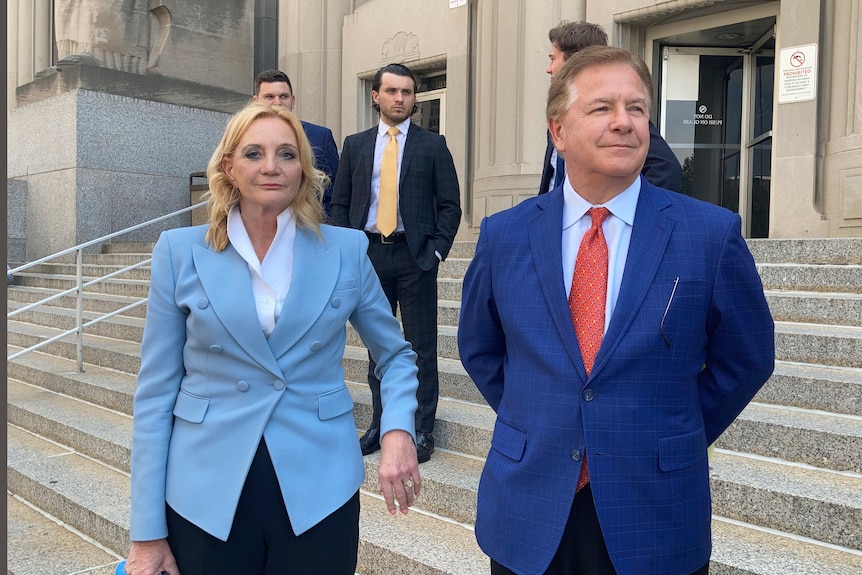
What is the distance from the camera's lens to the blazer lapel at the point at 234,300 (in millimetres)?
1823

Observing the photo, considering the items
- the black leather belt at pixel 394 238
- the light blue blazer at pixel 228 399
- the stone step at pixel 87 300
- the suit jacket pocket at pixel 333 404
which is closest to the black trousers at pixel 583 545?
the light blue blazer at pixel 228 399

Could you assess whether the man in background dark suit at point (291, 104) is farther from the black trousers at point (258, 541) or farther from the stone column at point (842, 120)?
the stone column at point (842, 120)

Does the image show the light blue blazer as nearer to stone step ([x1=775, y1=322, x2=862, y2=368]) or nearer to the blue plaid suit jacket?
the blue plaid suit jacket

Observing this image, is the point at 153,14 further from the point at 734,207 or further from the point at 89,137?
the point at 734,207

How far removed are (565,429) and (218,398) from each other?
2.77ft

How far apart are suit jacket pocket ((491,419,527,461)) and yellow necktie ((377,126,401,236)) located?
2.28m

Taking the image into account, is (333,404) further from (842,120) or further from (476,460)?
(842,120)

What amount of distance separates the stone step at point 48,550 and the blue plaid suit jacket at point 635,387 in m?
2.81

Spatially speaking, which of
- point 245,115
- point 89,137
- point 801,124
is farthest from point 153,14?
point 245,115

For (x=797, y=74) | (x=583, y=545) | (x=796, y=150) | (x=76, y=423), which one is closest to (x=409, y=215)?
(x=583, y=545)

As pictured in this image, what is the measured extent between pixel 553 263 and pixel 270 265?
741 mm

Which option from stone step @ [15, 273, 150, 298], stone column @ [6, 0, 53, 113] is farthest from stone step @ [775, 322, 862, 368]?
stone column @ [6, 0, 53, 113]

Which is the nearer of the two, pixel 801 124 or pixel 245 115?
pixel 245 115

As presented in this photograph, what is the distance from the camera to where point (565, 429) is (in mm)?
1576
